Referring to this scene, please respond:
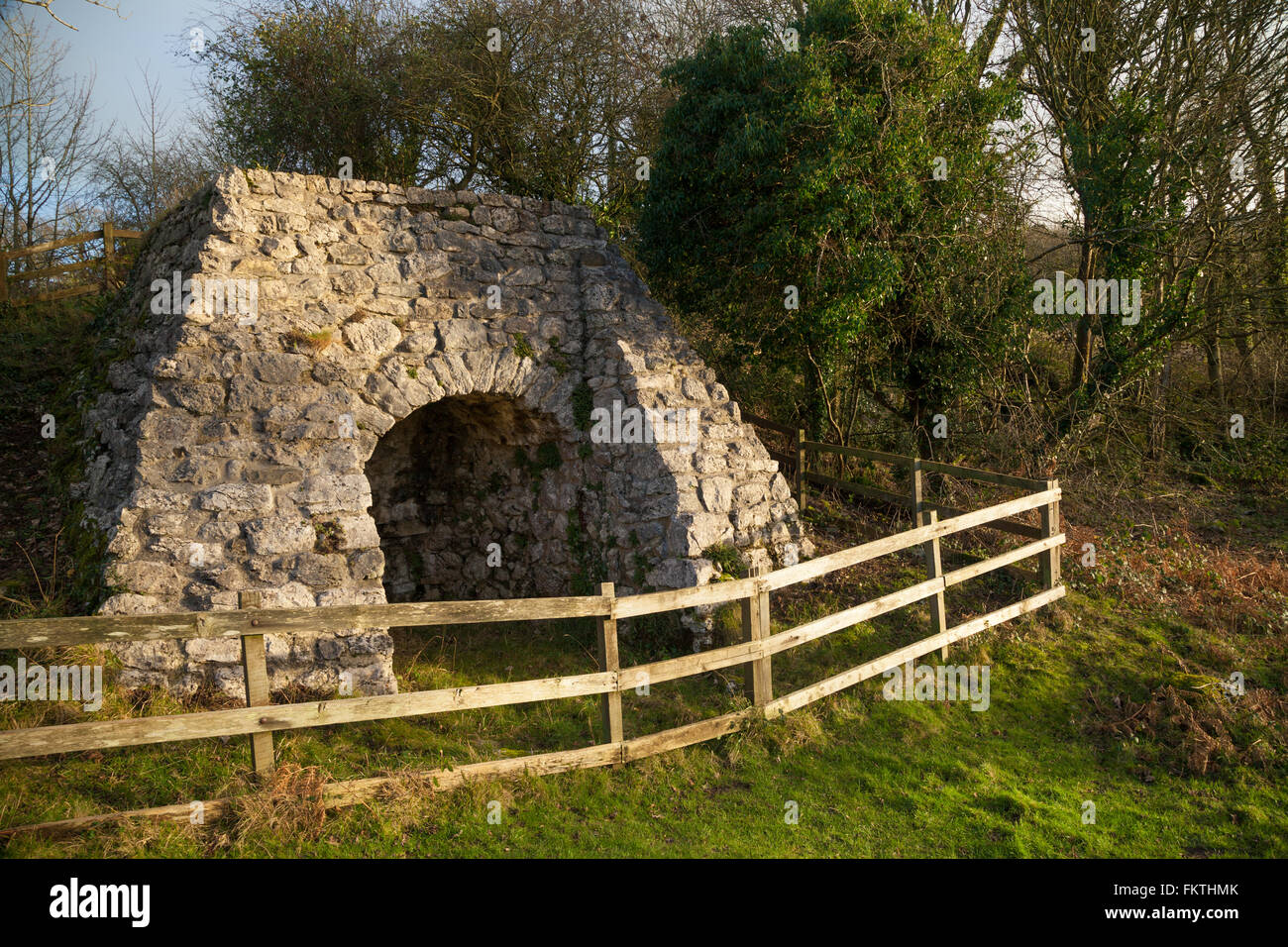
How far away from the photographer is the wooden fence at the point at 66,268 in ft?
34.4

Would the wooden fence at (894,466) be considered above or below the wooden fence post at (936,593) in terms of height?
above

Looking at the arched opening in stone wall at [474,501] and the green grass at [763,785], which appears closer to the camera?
the green grass at [763,785]

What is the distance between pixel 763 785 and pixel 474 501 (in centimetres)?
467

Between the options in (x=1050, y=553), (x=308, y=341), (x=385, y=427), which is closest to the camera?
(x=308, y=341)

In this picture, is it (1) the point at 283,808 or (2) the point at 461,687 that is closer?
(1) the point at 283,808

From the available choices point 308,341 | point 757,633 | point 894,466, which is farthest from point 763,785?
point 894,466

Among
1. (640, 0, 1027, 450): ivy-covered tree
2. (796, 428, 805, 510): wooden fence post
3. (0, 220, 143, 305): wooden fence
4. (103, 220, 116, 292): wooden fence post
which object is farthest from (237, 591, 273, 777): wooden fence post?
(103, 220, 116, 292): wooden fence post

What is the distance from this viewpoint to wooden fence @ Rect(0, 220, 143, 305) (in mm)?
10477

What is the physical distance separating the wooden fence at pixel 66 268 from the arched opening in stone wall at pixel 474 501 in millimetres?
4791

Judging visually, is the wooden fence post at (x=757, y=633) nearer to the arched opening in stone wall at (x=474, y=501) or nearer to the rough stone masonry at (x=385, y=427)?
the rough stone masonry at (x=385, y=427)

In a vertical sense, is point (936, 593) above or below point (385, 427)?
below

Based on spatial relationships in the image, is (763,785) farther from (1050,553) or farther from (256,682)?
(1050,553)

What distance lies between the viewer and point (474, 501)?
8.61m

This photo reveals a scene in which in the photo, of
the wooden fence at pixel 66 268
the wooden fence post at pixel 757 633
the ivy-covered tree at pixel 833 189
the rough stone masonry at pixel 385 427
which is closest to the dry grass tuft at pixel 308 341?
the rough stone masonry at pixel 385 427
